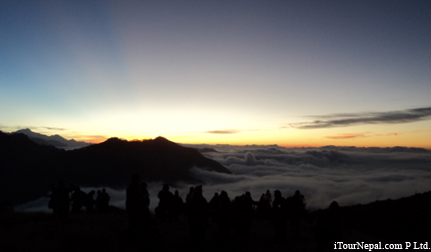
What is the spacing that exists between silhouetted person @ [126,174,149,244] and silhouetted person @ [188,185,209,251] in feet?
6.73

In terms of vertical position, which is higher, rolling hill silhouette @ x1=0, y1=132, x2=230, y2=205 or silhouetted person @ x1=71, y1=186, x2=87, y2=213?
silhouetted person @ x1=71, y1=186, x2=87, y2=213

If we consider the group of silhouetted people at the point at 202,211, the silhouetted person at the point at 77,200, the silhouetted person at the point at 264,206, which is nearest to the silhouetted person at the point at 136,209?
the group of silhouetted people at the point at 202,211

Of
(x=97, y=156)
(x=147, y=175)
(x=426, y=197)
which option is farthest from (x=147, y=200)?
(x=97, y=156)

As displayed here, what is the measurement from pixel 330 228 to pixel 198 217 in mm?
3963

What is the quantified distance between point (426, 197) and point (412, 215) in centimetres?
791

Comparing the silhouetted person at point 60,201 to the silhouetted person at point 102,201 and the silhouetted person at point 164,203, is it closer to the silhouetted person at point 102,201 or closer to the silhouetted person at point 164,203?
the silhouetted person at point 164,203

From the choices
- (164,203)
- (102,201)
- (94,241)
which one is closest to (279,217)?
(164,203)

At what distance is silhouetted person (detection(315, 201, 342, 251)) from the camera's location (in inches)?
264

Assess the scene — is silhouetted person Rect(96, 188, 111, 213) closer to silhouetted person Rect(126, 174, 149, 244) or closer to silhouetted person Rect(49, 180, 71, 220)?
silhouetted person Rect(49, 180, 71, 220)

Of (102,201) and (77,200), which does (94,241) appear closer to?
(77,200)

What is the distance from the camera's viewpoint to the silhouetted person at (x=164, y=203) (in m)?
12.3

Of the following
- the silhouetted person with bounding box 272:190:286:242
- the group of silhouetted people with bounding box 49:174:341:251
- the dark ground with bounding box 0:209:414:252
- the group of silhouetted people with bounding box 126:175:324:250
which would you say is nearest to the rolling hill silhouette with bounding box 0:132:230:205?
the group of silhouetted people with bounding box 49:174:341:251

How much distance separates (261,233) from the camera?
1231cm

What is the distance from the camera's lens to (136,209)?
5.57 m
